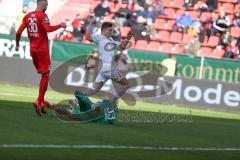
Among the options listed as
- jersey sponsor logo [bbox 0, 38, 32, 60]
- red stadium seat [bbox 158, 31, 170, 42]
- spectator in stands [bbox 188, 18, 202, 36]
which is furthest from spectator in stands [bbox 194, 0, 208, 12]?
jersey sponsor logo [bbox 0, 38, 32, 60]

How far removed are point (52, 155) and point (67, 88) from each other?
16508mm

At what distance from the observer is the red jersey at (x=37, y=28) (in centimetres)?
1615

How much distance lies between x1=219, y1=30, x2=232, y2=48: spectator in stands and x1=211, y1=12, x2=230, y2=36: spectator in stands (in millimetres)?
295

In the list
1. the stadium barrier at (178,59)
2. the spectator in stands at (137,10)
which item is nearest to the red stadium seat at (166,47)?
the spectator in stands at (137,10)

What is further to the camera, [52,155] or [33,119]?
[33,119]

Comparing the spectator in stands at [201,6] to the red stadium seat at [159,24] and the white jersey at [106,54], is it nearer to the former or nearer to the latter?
the red stadium seat at [159,24]

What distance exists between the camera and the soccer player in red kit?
16.2m

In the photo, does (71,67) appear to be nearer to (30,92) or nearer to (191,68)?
(30,92)

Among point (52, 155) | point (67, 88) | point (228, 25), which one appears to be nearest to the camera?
point (52, 155)

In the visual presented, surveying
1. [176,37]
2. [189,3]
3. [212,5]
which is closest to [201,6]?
[212,5]

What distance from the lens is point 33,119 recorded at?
1535 centimetres

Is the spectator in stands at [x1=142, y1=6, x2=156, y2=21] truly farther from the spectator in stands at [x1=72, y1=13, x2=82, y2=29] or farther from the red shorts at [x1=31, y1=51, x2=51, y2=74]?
the red shorts at [x1=31, y1=51, x2=51, y2=74]

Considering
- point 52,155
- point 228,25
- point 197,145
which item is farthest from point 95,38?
point 228,25

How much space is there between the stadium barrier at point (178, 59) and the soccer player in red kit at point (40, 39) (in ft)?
37.8
